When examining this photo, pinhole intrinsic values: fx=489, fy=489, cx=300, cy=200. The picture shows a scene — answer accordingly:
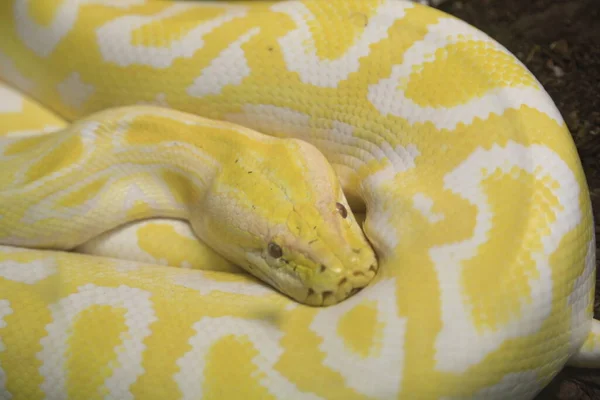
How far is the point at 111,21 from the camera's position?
2.04 m

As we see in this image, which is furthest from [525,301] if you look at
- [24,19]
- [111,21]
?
[24,19]

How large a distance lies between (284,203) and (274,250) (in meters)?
0.17

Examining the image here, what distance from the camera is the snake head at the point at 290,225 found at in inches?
64.3

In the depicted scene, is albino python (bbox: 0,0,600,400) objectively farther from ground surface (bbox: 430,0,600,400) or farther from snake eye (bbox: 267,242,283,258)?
ground surface (bbox: 430,0,600,400)

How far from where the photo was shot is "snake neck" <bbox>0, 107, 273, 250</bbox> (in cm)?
187

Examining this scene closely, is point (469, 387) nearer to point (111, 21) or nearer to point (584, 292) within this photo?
point (584, 292)

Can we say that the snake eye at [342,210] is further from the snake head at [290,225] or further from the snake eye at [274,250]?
the snake eye at [274,250]

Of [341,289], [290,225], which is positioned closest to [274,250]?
[290,225]

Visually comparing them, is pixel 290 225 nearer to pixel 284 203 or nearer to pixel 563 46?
pixel 284 203

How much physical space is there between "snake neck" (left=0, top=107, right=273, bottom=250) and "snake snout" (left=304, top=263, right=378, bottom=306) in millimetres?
545

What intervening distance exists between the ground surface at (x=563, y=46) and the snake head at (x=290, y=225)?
41.7 inches

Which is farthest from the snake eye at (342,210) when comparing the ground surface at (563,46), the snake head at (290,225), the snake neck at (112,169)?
the ground surface at (563,46)

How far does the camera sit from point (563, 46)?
2.32m

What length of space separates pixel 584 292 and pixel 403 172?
0.67 meters
